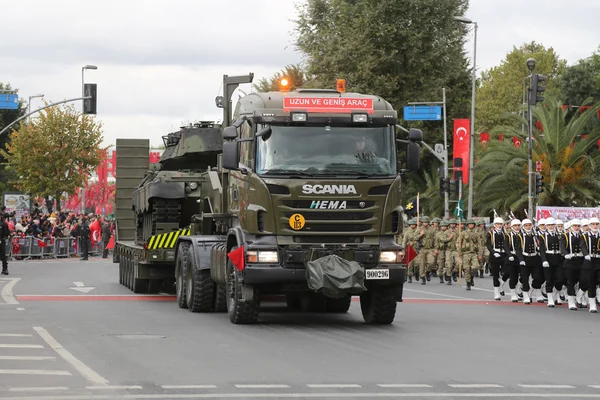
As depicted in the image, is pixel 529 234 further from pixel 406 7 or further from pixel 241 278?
pixel 406 7

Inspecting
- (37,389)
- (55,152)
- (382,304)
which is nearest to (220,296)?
(382,304)

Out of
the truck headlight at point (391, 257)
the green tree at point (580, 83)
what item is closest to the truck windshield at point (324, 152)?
the truck headlight at point (391, 257)

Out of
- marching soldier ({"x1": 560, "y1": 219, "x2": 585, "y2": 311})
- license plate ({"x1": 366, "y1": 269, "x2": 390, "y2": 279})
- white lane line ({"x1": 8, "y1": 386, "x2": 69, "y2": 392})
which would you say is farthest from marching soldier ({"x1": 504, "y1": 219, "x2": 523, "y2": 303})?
white lane line ({"x1": 8, "y1": 386, "x2": 69, "y2": 392})

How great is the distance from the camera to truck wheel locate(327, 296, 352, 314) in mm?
21469

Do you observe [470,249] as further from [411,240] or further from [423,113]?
[423,113]

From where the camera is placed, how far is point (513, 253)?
26.2 metres

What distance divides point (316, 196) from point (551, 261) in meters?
8.84

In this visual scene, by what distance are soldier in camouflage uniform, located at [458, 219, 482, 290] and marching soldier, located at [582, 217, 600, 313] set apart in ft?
25.8

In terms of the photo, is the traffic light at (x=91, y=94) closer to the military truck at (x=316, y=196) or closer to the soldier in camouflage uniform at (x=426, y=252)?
the soldier in camouflage uniform at (x=426, y=252)

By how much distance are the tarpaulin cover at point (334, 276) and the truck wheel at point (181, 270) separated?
4833mm

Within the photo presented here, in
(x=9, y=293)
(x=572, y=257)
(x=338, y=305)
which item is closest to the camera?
(x=338, y=305)

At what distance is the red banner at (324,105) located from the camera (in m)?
18.3

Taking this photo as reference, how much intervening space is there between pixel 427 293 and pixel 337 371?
55.5 ft

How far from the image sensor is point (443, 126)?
65.2 meters
